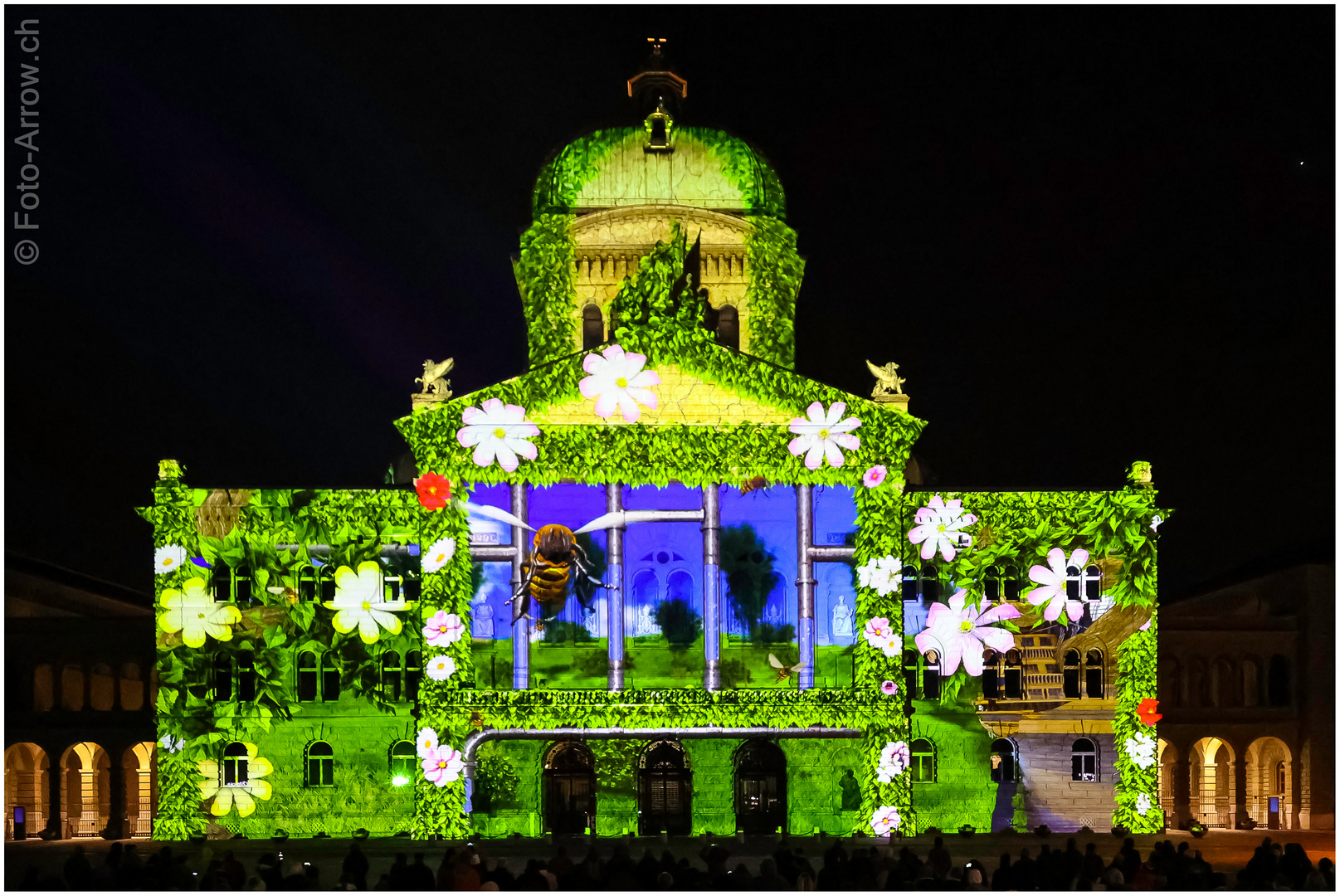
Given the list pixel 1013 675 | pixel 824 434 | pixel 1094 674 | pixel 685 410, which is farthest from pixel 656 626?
pixel 1094 674

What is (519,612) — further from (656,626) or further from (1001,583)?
(1001,583)

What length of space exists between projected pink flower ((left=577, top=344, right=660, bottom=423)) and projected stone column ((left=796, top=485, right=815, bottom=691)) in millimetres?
4484

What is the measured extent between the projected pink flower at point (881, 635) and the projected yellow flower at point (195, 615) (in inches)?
618

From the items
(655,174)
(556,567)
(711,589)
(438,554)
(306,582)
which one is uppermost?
(655,174)

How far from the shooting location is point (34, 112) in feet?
128

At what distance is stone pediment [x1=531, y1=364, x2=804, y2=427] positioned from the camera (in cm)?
4219

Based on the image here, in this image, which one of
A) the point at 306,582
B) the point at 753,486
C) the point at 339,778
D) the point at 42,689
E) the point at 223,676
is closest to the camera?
the point at 753,486

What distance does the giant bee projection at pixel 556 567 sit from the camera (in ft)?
137

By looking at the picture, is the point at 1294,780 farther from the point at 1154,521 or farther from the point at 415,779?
the point at 415,779

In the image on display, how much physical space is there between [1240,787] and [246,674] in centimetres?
2785

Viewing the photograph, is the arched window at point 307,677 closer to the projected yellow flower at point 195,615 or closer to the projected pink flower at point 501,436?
the projected yellow flower at point 195,615

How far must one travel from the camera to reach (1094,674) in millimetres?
43344

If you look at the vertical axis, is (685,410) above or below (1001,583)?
above

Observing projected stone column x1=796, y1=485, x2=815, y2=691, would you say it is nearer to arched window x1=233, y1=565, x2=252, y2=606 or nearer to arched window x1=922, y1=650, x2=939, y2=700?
arched window x1=922, y1=650, x2=939, y2=700
